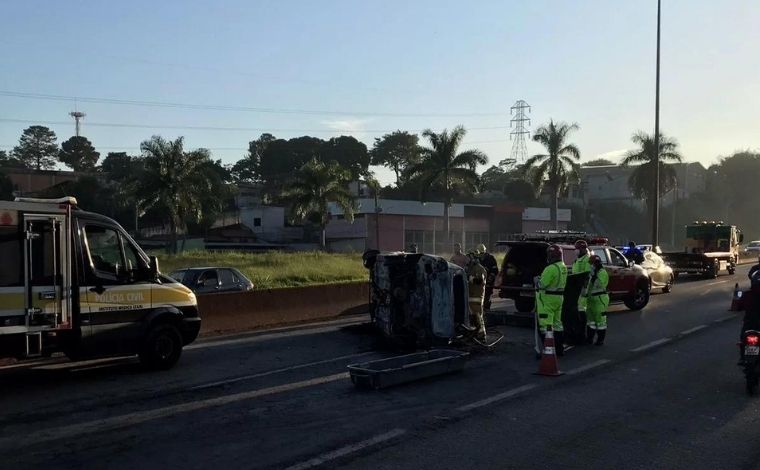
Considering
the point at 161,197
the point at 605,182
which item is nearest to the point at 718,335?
the point at 161,197

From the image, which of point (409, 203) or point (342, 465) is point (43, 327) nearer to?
point (342, 465)

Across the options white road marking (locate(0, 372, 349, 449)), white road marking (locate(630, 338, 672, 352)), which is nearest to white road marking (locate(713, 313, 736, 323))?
white road marking (locate(630, 338, 672, 352))

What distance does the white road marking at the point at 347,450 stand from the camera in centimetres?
581

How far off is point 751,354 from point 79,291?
839cm

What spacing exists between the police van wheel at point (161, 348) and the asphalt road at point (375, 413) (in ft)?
0.70

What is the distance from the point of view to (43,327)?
8.75m

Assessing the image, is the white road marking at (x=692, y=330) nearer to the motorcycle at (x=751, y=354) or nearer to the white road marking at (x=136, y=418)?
the motorcycle at (x=751, y=354)

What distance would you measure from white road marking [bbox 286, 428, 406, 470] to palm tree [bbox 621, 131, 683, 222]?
48.0 metres

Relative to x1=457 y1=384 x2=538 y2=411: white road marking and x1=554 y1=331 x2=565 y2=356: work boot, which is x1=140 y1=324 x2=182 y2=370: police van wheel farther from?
x1=554 y1=331 x2=565 y2=356: work boot

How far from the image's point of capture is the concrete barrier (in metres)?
14.8

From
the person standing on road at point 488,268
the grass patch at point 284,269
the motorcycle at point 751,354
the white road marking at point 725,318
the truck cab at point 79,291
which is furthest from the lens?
the grass patch at point 284,269

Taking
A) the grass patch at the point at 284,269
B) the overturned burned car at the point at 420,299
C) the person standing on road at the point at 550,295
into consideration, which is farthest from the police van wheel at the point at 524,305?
the grass patch at the point at 284,269

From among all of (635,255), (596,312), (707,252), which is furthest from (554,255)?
(707,252)

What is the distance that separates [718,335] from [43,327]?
11924 mm
